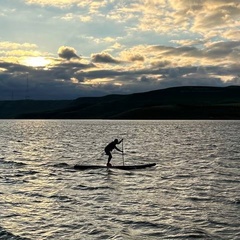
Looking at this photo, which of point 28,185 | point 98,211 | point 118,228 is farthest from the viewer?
point 28,185

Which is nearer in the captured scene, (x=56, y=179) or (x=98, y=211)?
(x=98, y=211)

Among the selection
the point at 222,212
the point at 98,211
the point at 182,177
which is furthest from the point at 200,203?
the point at 182,177

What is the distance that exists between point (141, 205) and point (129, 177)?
443 inches

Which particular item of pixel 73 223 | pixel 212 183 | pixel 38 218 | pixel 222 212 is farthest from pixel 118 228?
pixel 212 183

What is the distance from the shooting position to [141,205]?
21688mm

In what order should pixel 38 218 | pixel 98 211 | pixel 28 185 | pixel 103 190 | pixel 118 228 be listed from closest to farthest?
pixel 118 228 < pixel 38 218 < pixel 98 211 < pixel 103 190 < pixel 28 185

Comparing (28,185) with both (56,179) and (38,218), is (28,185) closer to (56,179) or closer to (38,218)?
(56,179)

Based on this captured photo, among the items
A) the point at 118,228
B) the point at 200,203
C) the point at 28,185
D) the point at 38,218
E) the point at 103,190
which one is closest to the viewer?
the point at 118,228

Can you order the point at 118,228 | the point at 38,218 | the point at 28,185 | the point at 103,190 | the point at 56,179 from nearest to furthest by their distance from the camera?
1. the point at 118,228
2. the point at 38,218
3. the point at 103,190
4. the point at 28,185
5. the point at 56,179

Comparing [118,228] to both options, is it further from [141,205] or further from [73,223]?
[141,205]

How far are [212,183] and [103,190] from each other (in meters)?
8.50

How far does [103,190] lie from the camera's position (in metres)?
26.7

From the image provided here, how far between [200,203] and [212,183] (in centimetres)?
747

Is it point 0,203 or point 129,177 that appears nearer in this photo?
point 0,203
